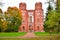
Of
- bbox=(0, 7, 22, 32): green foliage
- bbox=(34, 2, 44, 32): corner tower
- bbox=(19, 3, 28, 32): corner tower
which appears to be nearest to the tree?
bbox=(0, 7, 22, 32): green foliage

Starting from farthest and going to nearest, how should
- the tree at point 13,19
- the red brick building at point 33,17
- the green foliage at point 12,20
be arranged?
the red brick building at point 33,17
the tree at point 13,19
the green foliage at point 12,20

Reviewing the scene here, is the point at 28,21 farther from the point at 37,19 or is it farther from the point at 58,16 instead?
the point at 58,16

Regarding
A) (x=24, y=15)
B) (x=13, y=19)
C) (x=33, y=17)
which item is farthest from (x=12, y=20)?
(x=33, y=17)

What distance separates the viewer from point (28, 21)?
7506 centimetres

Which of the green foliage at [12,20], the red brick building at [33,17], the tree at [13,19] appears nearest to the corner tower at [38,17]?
the red brick building at [33,17]

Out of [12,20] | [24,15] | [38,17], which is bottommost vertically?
[12,20]

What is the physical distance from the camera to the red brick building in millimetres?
73250

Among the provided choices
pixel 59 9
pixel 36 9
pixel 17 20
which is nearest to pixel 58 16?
pixel 59 9

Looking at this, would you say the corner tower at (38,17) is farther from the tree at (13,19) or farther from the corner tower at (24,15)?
the tree at (13,19)

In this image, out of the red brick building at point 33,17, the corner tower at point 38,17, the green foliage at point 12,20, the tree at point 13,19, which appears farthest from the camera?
the red brick building at point 33,17

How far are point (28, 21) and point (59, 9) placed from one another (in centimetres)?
5477

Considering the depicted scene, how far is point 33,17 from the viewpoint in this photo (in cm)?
7438

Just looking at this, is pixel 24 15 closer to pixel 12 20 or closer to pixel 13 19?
pixel 13 19

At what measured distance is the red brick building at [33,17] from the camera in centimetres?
7325
